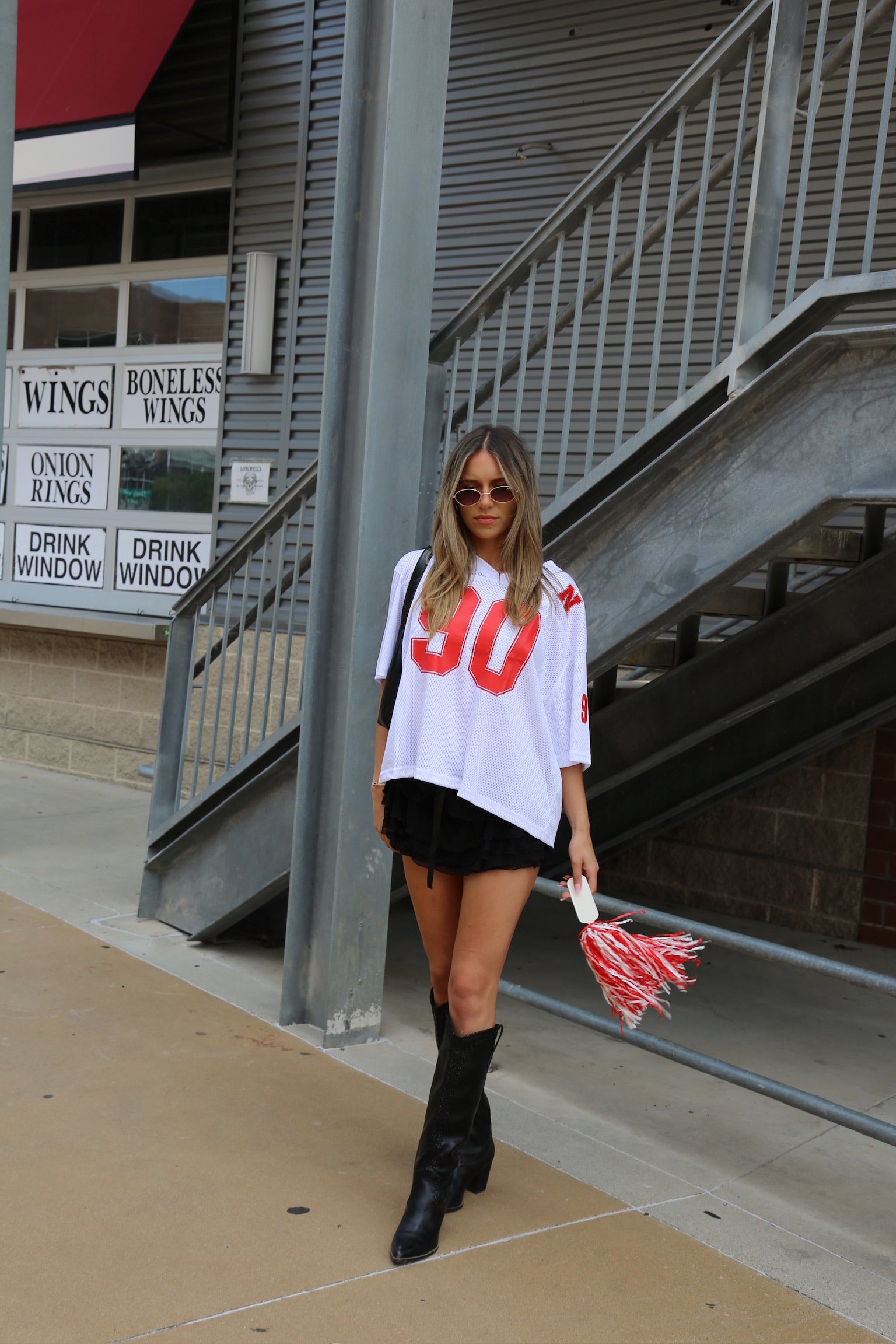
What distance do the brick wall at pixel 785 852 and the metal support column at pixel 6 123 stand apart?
412cm

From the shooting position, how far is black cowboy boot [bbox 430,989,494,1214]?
3.30 m

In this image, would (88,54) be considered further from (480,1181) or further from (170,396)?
(480,1181)

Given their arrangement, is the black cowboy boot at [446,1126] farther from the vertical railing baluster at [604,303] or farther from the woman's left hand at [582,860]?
the vertical railing baluster at [604,303]

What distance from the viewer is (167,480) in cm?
1012

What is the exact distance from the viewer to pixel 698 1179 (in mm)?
3666

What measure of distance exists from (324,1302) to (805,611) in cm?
310

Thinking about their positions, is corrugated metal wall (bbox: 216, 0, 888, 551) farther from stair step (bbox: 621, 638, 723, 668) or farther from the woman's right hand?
the woman's right hand

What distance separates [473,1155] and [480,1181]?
112mm

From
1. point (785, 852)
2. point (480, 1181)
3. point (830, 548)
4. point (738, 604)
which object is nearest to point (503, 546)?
point (480, 1181)

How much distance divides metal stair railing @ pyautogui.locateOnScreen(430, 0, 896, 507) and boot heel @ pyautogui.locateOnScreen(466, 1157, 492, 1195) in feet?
6.57

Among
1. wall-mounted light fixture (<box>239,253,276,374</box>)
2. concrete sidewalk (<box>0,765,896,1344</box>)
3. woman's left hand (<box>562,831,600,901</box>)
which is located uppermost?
wall-mounted light fixture (<box>239,253,276,374</box>)

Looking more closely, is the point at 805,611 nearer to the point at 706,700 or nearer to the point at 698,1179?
the point at 706,700

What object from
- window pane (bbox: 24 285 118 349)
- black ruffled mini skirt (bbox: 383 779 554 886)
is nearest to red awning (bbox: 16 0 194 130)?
window pane (bbox: 24 285 118 349)

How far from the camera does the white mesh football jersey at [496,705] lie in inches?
117
